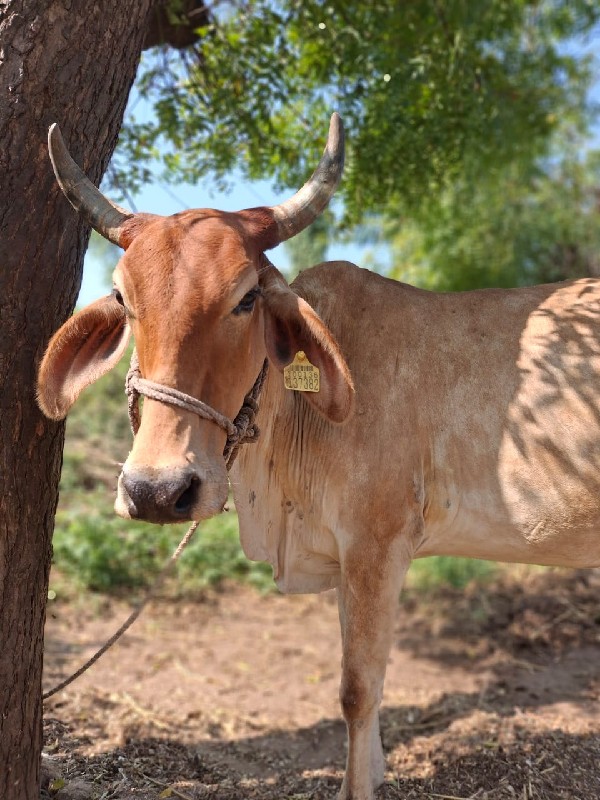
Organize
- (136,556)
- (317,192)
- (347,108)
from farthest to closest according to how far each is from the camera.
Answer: (136,556), (347,108), (317,192)

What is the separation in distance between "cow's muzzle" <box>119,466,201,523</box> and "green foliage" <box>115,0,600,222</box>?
3420mm

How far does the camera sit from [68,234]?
328 cm

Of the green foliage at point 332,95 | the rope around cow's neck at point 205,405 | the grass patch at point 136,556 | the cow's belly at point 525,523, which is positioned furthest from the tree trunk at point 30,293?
the grass patch at point 136,556

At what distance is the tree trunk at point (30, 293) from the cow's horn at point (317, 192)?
87cm

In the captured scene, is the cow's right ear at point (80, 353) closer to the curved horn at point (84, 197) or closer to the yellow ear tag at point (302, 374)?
the curved horn at point (84, 197)

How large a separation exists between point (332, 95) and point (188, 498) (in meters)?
3.88

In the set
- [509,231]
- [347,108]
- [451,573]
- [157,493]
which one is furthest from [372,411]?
[509,231]

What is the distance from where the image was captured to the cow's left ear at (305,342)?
3062 millimetres

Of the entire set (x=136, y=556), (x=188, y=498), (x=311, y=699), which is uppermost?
(x=188, y=498)

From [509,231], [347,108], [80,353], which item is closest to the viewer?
[80,353]

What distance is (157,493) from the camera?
2.52 metres

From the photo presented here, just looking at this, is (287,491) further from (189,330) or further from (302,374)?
(189,330)

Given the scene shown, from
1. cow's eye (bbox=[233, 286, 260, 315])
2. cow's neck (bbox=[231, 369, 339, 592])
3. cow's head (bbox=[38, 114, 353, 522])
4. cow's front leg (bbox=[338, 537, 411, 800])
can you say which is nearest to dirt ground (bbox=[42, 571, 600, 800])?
cow's front leg (bbox=[338, 537, 411, 800])

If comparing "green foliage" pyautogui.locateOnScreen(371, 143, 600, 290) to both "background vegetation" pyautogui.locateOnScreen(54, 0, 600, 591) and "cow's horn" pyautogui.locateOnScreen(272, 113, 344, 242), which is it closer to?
"background vegetation" pyautogui.locateOnScreen(54, 0, 600, 591)
